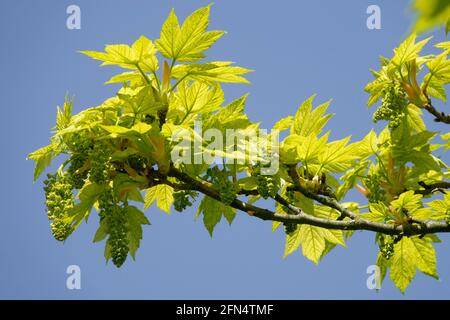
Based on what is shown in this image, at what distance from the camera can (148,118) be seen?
6.40 feet

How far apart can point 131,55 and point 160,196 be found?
2.40ft

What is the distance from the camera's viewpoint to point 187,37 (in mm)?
1911

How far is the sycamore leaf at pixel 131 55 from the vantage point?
188cm

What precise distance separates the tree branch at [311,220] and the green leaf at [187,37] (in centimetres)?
41

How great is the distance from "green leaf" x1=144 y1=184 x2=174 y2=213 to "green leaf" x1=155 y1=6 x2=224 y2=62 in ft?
2.17

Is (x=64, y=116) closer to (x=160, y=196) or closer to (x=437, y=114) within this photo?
(x=160, y=196)

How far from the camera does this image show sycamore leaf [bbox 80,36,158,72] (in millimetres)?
1875

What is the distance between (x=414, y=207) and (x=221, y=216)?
0.75 m

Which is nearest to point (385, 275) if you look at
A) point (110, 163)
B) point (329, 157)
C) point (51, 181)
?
point (329, 157)

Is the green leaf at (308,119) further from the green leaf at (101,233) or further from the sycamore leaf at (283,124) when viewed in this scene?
the green leaf at (101,233)

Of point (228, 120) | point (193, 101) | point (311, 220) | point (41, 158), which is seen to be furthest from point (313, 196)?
point (41, 158)

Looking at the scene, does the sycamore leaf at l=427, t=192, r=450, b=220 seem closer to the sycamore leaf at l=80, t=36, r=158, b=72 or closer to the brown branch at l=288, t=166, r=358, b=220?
the brown branch at l=288, t=166, r=358, b=220

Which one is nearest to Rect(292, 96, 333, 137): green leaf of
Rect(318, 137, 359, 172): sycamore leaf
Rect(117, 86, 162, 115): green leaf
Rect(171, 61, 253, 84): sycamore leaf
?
Rect(318, 137, 359, 172): sycamore leaf

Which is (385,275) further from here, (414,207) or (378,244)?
(414,207)
